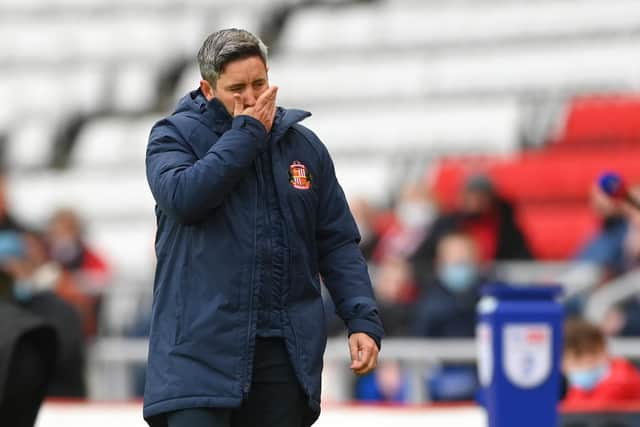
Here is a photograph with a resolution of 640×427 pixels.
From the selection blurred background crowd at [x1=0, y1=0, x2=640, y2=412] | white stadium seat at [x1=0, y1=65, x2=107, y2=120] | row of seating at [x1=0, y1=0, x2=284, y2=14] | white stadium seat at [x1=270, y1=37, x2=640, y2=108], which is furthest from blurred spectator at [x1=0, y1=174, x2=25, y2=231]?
row of seating at [x1=0, y1=0, x2=284, y2=14]

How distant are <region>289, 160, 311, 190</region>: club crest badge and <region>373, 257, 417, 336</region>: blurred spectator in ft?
17.4

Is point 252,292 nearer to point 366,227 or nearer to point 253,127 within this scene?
point 253,127

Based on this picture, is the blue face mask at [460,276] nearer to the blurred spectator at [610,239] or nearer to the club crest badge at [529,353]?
the blurred spectator at [610,239]

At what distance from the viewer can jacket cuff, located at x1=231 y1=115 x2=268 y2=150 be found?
150 inches

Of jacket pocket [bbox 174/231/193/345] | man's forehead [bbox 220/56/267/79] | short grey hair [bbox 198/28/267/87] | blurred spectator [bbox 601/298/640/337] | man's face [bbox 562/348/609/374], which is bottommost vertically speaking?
man's face [bbox 562/348/609/374]

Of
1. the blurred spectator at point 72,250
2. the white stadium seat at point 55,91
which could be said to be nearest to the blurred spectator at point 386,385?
the blurred spectator at point 72,250

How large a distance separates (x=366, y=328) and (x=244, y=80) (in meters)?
0.72

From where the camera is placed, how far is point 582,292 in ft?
30.0

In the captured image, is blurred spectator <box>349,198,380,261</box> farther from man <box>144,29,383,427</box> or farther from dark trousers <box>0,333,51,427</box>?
man <box>144,29,383,427</box>

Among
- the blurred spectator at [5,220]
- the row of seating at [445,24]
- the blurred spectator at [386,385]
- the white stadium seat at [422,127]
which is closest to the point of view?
the blurred spectator at [386,385]

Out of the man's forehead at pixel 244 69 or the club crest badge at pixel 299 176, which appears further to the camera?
the club crest badge at pixel 299 176

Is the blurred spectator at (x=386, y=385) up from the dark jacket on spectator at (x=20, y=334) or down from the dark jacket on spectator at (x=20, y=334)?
down

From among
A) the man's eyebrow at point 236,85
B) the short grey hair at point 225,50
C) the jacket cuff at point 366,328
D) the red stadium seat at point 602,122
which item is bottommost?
the jacket cuff at point 366,328

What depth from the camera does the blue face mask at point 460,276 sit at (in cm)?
912
